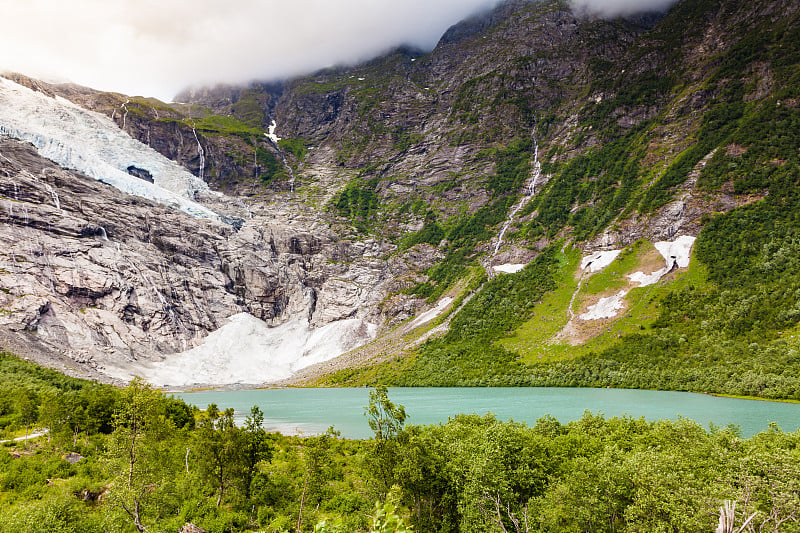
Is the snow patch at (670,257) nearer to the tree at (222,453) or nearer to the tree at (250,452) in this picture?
the tree at (250,452)

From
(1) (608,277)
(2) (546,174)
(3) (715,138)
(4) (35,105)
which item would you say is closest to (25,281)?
(4) (35,105)

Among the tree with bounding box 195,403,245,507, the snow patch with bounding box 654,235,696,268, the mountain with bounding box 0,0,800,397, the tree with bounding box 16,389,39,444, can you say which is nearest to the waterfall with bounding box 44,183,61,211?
the mountain with bounding box 0,0,800,397

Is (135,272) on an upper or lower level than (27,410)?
upper

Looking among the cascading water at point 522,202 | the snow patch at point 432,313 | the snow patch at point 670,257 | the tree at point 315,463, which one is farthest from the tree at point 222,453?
the cascading water at point 522,202

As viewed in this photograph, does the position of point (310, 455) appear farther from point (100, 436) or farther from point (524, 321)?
point (524, 321)

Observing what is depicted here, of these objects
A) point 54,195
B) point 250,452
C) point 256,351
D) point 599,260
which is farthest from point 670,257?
point 54,195

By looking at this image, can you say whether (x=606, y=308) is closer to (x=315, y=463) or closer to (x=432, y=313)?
(x=432, y=313)
